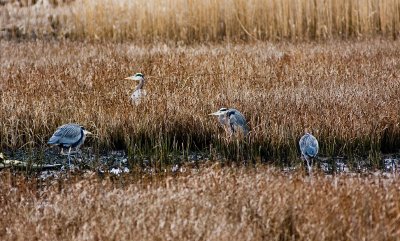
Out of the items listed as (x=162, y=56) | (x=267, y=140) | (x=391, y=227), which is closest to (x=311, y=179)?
(x=391, y=227)

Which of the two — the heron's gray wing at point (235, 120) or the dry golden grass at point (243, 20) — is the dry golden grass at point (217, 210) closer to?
Answer: the heron's gray wing at point (235, 120)

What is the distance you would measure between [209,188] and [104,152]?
2.49 metres

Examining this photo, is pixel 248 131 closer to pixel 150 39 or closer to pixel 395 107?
pixel 395 107

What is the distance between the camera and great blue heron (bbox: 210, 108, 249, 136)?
22.5 ft

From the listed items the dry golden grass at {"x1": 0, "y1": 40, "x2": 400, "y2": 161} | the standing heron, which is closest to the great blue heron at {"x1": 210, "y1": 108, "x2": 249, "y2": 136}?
the dry golden grass at {"x1": 0, "y1": 40, "x2": 400, "y2": 161}

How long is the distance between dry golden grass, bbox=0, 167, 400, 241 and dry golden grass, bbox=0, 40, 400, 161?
180cm

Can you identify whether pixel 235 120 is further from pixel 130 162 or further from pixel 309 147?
pixel 309 147

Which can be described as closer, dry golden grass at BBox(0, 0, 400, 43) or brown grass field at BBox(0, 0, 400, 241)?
brown grass field at BBox(0, 0, 400, 241)

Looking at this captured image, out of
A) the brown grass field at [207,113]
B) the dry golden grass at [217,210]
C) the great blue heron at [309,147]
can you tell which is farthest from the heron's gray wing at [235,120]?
the dry golden grass at [217,210]

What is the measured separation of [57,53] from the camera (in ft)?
41.5

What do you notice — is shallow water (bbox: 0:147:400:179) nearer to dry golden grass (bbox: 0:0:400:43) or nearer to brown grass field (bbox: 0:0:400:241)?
brown grass field (bbox: 0:0:400:241)

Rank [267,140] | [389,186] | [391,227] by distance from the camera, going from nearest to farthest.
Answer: [391,227], [389,186], [267,140]

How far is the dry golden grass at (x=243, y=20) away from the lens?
44.4 ft

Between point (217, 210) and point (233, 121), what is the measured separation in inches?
92.9
